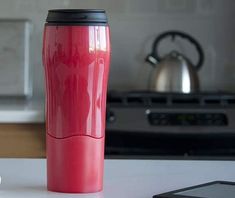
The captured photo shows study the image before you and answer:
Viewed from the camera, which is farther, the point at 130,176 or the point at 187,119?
the point at 187,119

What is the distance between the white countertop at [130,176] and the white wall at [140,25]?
1570 mm

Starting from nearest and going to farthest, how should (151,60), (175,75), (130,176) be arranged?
(130,176)
(175,75)
(151,60)

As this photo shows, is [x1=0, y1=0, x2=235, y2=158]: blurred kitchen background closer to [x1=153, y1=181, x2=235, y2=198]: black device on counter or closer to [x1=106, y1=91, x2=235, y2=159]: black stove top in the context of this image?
[x1=106, y1=91, x2=235, y2=159]: black stove top

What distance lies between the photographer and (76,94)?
89cm

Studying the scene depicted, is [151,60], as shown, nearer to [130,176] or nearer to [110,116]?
[110,116]

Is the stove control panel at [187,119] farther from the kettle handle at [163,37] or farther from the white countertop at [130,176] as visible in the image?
the white countertop at [130,176]

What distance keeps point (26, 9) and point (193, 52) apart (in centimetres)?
72

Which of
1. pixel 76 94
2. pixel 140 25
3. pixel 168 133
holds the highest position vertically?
pixel 140 25

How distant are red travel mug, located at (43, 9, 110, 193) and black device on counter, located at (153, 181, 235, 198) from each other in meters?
0.14

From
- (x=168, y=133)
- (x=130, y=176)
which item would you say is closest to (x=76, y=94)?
(x=130, y=176)

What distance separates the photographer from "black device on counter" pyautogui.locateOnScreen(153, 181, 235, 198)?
32.0 inches

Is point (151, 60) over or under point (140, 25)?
under

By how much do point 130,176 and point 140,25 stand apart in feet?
5.84

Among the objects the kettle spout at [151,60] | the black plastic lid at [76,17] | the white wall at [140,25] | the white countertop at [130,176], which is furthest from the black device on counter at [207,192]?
the white wall at [140,25]
